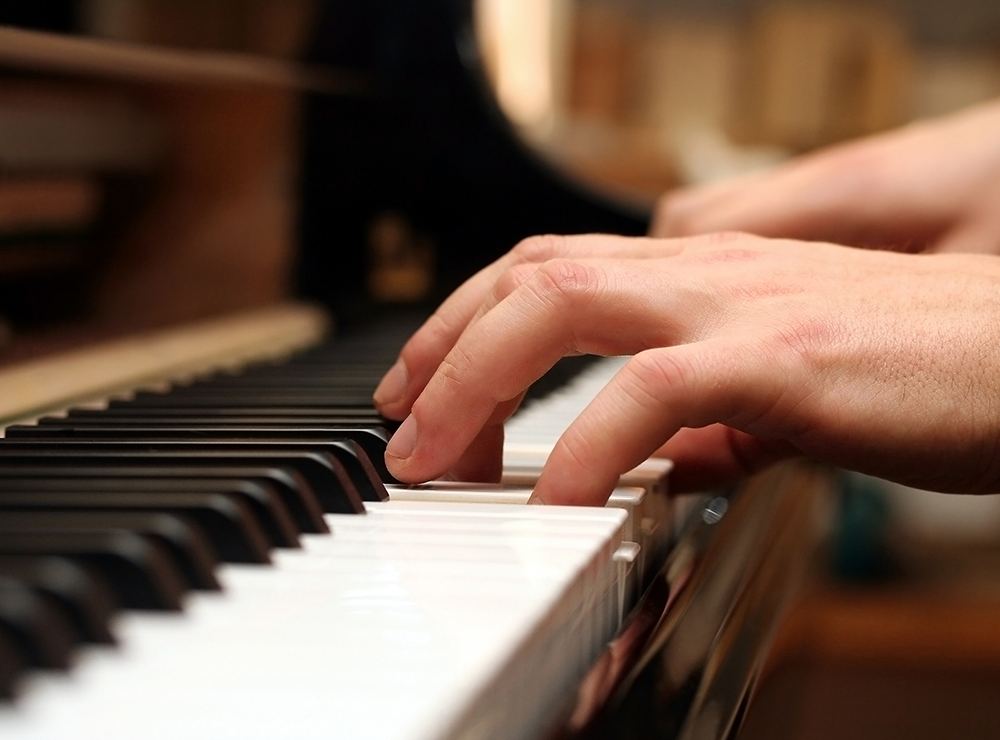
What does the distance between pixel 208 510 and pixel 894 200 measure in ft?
2.83

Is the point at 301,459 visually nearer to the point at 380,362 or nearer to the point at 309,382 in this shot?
the point at 309,382

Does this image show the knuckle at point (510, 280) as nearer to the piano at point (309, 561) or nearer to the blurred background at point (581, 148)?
the piano at point (309, 561)

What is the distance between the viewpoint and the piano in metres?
0.34

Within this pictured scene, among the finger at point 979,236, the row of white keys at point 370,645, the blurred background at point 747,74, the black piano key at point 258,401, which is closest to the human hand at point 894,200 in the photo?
the finger at point 979,236

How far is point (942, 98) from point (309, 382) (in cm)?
174

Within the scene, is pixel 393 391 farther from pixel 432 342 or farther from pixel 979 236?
pixel 979 236

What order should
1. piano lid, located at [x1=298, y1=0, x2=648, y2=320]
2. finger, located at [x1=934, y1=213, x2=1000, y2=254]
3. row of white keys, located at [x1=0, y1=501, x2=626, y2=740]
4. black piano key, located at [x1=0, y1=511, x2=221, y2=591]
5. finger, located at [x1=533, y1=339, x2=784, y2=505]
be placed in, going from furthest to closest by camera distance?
piano lid, located at [x1=298, y1=0, x2=648, y2=320] → finger, located at [x1=934, y1=213, x2=1000, y2=254] → finger, located at [x1=533, y1=339, x2=784, y2=505] → black piano key, located at [x1=0, y1=511, x2=221, y2=591] → row of white keys, located at [x1=0, y1=501, x2=626, y2=740]

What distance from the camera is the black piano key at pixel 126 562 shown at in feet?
1.35

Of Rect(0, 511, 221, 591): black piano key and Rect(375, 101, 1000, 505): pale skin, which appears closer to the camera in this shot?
Rect(0, 511, 221, 591): black piano key

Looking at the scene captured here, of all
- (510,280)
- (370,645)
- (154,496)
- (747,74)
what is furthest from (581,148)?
(370,645)

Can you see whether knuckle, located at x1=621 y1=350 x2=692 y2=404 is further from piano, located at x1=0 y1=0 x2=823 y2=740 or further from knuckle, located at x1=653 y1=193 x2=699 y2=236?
knuckle, located at x1=653 y1=193 x2=699 y2=236

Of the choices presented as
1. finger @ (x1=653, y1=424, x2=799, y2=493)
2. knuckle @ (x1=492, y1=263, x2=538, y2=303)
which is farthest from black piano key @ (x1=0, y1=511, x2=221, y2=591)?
finger @ (x1=653, y1=424, x2=799, y2=493)

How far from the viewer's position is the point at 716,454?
81cm

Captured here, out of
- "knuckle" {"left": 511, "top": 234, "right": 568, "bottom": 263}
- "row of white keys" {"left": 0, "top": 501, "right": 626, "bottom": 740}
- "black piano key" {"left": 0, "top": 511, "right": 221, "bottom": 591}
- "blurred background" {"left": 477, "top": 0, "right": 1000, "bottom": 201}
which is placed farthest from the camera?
"blurred background" {"left": 477, "top": 0, "right": 1000, "bottom": 201}
